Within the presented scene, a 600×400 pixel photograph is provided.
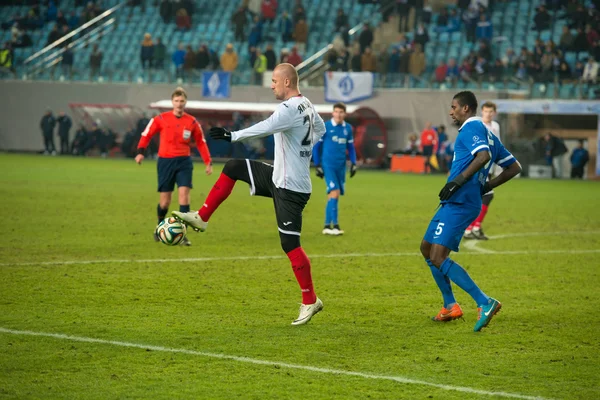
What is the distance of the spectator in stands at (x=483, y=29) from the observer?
38594 mm

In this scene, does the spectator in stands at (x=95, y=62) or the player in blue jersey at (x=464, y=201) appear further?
the spectator in stands at (x=95, y=62)

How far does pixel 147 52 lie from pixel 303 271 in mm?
36469

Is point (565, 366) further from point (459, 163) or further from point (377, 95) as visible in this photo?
point (377, 95)

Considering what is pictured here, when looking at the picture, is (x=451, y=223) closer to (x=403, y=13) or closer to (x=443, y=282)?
(x=443, y=282)

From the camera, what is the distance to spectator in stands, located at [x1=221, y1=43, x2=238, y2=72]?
4225cm

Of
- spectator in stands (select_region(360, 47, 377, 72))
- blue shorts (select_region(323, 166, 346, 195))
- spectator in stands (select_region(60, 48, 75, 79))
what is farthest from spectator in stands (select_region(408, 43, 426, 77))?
blue shorts (select_region(323, 166, 346, 195))

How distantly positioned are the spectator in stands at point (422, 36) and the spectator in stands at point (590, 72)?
6.90 metres

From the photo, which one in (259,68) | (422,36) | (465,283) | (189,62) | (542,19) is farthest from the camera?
(189,62)

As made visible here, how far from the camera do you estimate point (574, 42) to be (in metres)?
36.3

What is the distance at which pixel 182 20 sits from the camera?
4603 cm

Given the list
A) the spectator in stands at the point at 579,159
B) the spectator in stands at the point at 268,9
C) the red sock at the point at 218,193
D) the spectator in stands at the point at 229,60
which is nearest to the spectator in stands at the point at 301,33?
the spectator in stands at the point at 268,9

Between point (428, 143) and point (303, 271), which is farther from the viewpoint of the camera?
point (428, 143)

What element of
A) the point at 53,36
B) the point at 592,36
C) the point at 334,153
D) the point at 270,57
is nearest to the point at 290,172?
the point at 334,153

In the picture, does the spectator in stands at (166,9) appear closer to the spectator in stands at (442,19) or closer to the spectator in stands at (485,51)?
the spectator in stands at (442,19)
